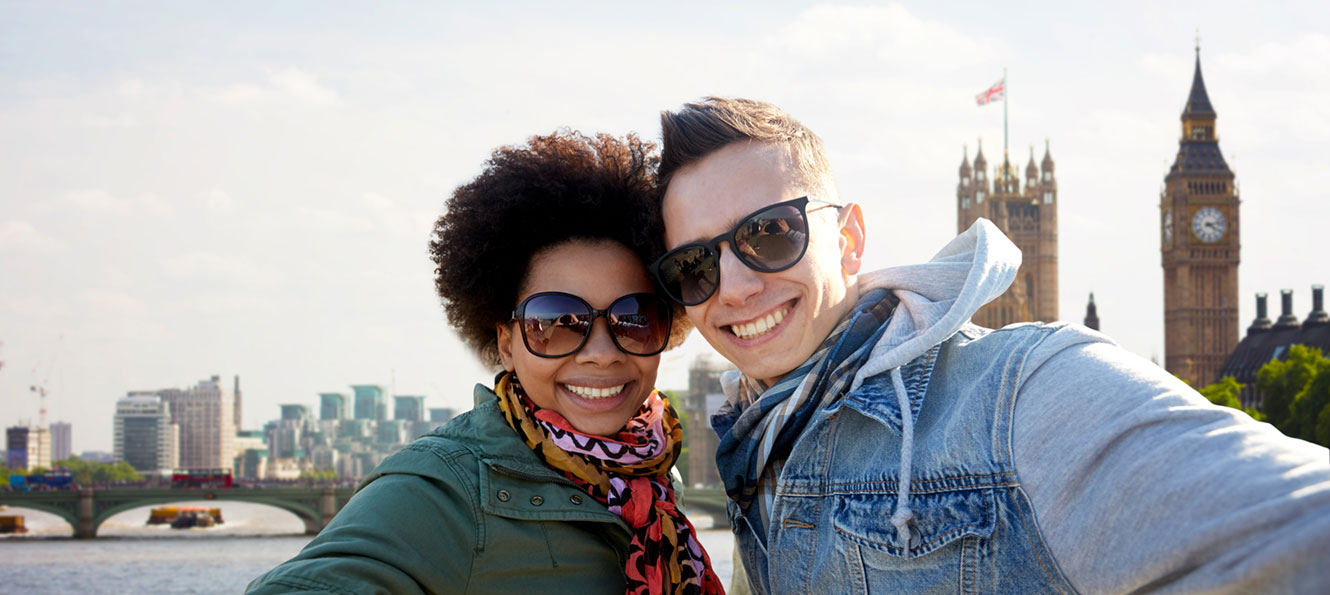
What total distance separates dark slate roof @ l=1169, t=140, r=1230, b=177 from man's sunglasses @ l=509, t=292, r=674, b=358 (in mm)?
78230

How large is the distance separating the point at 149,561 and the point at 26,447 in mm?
136292

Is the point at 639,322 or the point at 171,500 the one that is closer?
the point at 639,322

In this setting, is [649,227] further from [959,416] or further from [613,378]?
[959,416]

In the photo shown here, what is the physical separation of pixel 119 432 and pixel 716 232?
194 m

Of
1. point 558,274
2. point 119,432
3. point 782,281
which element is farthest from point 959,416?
point 119,432

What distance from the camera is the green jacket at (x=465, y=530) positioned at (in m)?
2.27

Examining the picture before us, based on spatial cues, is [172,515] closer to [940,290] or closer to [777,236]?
[777,236]

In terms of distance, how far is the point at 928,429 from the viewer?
2.19 metres

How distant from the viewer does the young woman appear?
8.09ft

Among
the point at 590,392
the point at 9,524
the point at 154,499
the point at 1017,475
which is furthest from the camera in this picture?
the point at 9,524

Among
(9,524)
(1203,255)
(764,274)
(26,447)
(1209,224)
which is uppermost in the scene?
(1209,224)

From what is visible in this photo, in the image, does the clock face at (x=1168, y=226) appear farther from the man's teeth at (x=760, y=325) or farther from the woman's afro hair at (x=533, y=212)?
the man's teeth at (x=760, y=325)

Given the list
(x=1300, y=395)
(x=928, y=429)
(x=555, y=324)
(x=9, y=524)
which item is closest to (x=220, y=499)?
(x=9, y=524)

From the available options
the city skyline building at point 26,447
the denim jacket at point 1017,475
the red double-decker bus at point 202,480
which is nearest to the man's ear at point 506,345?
the denim jacket at point 1017,475
